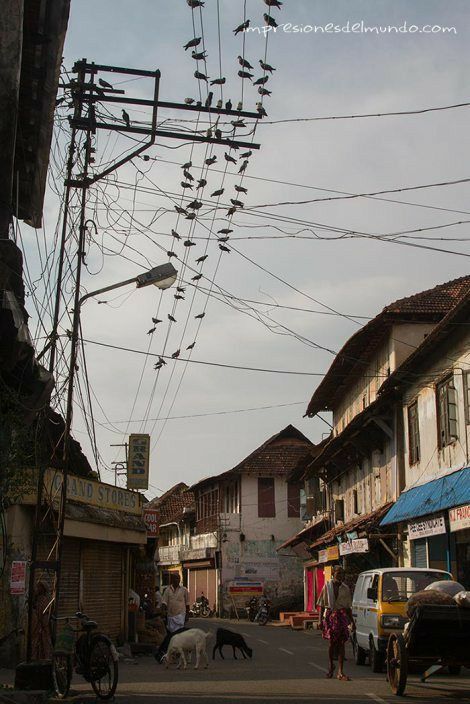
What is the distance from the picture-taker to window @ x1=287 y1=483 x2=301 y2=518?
58.7m

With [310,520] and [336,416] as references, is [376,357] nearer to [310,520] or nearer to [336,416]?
[336,416]

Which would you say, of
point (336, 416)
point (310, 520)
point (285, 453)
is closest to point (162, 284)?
point (336, 416)

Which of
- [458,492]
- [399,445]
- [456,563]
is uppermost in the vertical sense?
[399,445]

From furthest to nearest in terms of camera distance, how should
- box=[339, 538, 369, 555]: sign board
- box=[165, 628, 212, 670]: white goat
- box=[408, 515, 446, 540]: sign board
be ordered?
box=[339, 538, 369, 555]: sign board
box=[408, 515, 446, 540]: sign board
box=[165, 628, 212, 670]: white goat

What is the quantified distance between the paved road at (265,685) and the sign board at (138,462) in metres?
10.4

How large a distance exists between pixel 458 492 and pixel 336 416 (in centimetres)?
2363

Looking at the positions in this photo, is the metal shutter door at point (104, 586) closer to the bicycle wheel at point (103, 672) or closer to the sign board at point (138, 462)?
the sign board at point (138, 462)

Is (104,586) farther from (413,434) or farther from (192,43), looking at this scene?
(192,43)

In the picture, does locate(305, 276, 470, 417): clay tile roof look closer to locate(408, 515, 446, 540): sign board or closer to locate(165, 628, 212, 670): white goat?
locate(408, 515, 446, 540): sign board

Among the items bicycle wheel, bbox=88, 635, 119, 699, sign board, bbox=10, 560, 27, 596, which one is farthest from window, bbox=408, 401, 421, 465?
bicycle wheel, bbox=88, 635, 119, 699

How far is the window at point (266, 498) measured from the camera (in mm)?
58031

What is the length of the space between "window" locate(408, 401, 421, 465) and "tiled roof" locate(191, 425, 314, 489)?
28.6m

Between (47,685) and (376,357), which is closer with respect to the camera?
(47,685)

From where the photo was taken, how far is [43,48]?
41.3 feet
